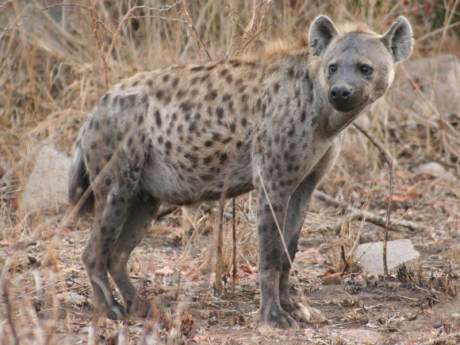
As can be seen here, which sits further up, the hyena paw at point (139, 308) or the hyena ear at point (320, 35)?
the hyena ear at point (320, 35)

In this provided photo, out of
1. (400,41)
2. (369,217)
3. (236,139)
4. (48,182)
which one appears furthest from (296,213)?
(48,182)

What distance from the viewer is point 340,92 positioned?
4.16 metres

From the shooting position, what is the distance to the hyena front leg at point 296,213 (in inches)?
180

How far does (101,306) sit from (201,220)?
1177 mm

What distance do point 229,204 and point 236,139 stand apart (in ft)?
5.57

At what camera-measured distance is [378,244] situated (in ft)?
18.6

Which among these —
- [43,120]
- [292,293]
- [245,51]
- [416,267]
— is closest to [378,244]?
[416,267]

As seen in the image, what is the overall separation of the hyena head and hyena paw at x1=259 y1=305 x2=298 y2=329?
0.88m

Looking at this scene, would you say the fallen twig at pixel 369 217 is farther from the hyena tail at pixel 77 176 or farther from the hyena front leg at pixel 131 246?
the hyena tail at pixel 77 176

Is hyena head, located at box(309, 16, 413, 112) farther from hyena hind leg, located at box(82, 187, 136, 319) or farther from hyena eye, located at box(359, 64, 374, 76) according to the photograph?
hyena hind leg, located at box(82, 187, 136, 319)

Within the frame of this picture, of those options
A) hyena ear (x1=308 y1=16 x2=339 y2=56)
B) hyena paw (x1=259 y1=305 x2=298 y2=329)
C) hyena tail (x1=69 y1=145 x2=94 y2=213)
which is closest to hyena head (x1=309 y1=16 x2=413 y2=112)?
hyena ear (x1=308 y1=16 x2=339 y2=56)

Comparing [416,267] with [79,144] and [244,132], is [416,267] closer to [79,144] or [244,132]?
[244,132]

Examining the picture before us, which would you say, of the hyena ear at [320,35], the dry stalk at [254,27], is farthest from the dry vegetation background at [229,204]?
the hyena ear at [320,35]

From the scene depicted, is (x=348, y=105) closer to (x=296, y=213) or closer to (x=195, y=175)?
(x=296, y=213)
